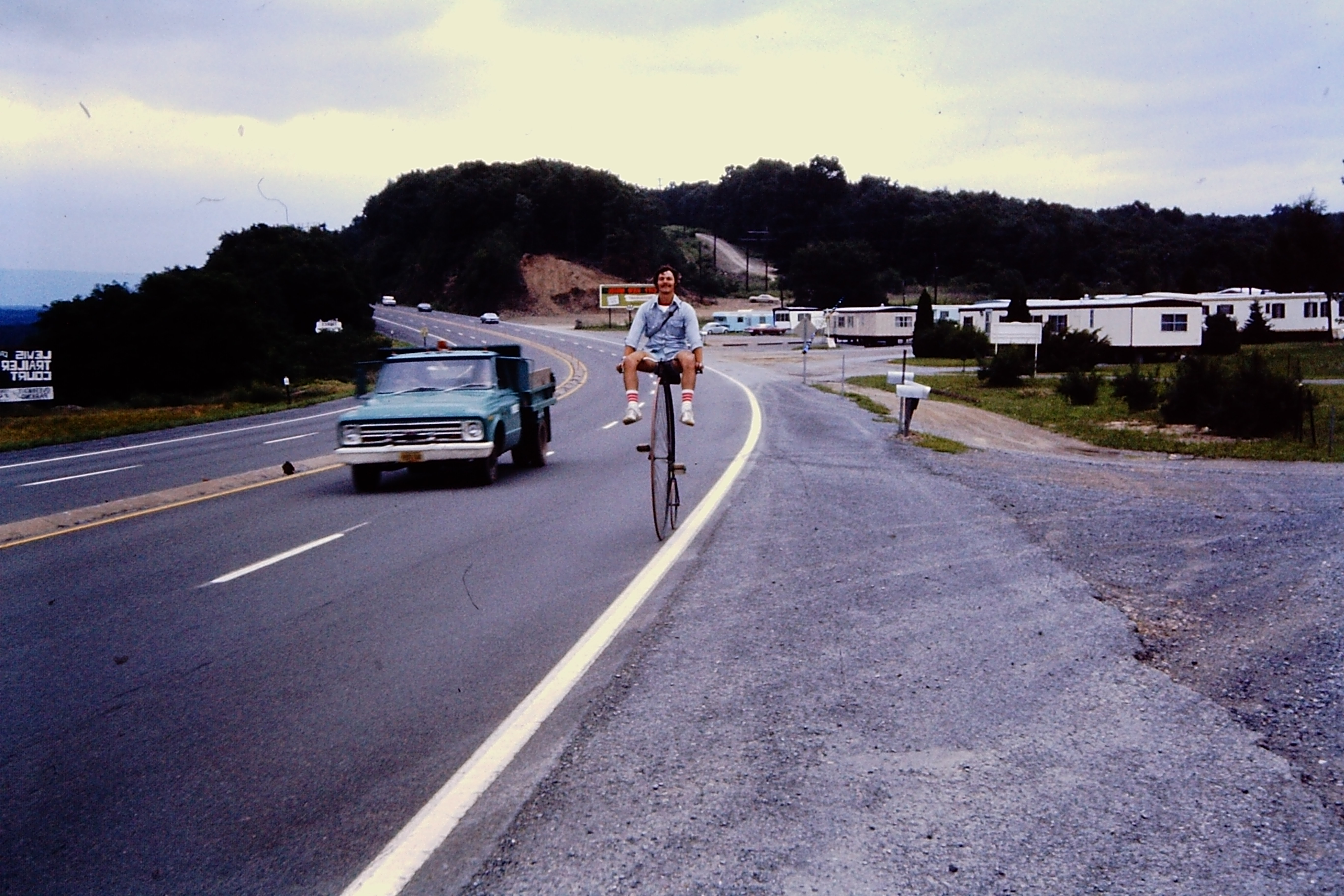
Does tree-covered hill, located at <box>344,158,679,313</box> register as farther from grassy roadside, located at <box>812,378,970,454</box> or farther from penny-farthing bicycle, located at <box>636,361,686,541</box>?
penny-farthing bicycle, located at <box>636,361,686,541</box>

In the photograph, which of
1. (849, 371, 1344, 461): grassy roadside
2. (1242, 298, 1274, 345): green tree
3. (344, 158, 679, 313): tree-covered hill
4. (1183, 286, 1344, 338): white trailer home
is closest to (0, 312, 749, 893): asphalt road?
(849, 371, 1344, 461): grassy roadside

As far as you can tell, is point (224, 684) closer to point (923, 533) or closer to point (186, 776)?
point (186, 776)

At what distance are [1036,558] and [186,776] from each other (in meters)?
6.71

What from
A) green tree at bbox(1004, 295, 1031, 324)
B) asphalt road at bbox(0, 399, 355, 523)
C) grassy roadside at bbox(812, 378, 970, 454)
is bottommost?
asphalt road at bbox(0, 399, 355, 523)

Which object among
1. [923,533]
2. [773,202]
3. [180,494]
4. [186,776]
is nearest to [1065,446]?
[923,533]

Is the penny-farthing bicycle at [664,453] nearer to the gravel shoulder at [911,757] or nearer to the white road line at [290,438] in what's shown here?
the gravel shoulder at [911,757]

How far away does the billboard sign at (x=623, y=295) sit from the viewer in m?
116

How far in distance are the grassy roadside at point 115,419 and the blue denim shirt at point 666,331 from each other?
2161 cm

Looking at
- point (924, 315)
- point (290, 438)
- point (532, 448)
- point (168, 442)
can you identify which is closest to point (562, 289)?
point (924, 315)

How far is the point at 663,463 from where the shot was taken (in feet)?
34.7

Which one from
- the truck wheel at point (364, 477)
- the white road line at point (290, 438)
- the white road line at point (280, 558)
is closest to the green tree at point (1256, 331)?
the white road line at point (290, 438)

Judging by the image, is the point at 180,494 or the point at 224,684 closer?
the point at 224,684

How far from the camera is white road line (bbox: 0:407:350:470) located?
2248cm

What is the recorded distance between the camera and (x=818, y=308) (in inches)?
4870
